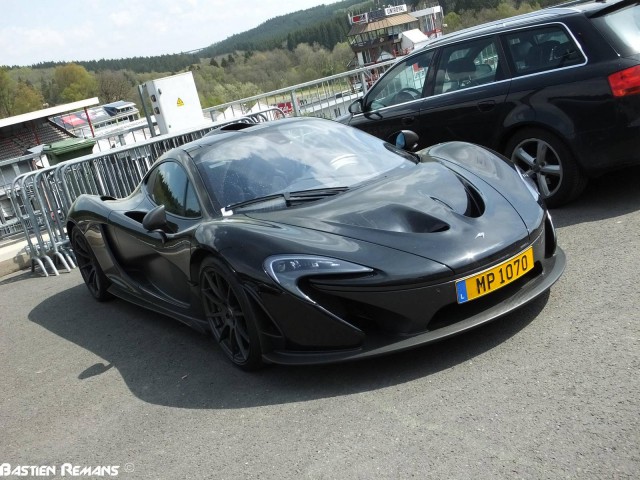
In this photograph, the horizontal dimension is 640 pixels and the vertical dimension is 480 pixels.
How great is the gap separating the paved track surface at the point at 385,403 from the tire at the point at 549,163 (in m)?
0.79

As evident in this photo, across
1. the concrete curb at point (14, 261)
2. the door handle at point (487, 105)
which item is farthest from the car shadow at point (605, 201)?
the concrete curb at point (14, 261)

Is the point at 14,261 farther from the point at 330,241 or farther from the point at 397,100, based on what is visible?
the point at 330,241

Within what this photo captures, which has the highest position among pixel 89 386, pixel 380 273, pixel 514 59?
pixel 514 59

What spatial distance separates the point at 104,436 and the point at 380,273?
5.75 ft

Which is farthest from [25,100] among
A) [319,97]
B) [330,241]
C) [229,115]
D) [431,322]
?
[431,322]

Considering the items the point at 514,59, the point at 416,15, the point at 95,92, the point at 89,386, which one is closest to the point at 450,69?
the point at 514,59

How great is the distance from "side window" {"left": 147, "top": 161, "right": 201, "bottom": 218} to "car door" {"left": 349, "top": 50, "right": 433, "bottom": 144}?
2.86 metres

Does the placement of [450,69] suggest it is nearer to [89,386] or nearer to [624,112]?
[624,112]

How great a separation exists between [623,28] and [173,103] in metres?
9.30

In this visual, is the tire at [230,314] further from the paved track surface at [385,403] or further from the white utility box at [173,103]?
the white utility box at [173,103]

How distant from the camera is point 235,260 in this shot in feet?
14.2

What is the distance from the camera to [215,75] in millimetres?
96312

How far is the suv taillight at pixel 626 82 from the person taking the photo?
19.9 feet

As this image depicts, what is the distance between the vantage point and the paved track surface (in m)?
3.15
